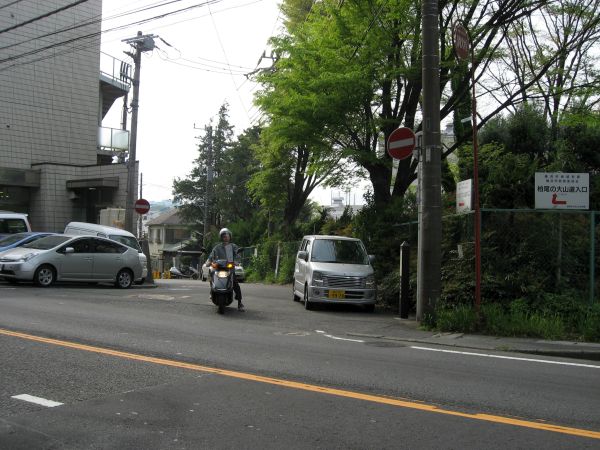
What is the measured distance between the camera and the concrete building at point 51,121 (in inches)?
1158

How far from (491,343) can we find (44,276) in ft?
40.3

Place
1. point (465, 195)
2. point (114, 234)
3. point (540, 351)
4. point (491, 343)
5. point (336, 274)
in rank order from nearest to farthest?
point (540, 351) → point (491, 343) → point (465, 195) → point (336, 274) → point (114, 234)

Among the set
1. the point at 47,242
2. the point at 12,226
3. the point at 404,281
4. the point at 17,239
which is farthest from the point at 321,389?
the point at 12,226

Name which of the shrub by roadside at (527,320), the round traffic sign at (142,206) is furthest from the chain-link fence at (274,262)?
the shrub by roadside at (527,320)

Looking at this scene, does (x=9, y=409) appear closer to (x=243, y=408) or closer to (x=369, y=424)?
(x=243, y=408)

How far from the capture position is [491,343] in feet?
29.7

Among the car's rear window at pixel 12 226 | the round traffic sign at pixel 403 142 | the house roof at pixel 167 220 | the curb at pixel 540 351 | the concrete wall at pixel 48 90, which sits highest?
the concrete wall at pixel 48 90

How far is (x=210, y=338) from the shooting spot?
8820 mm

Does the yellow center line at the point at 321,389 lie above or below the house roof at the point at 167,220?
below

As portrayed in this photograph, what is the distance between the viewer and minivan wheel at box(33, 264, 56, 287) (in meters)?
15.7

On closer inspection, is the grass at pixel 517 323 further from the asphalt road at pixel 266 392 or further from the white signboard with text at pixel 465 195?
the white signboard with text at pixel 465 195

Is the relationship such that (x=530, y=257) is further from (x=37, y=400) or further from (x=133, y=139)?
(x=133, y=139)

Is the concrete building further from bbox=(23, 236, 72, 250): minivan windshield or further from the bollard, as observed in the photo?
the bollard

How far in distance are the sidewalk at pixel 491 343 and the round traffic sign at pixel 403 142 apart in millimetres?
3527
